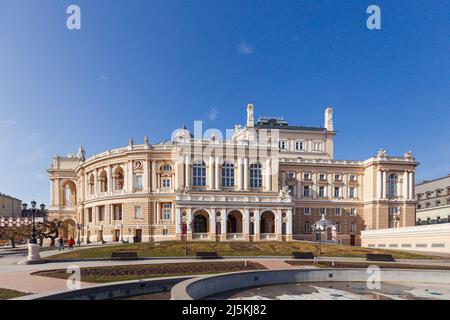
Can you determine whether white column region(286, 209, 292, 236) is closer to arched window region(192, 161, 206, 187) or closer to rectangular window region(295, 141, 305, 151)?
arched window region(192, 161, 206, 187)

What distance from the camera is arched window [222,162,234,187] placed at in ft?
246

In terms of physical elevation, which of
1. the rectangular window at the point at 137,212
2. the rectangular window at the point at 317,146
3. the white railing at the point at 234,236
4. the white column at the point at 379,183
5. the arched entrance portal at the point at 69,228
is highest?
the rectangular window at the point at 317,146

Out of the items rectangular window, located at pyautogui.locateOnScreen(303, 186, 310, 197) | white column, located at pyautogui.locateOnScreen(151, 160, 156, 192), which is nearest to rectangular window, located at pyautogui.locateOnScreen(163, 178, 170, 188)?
white column, located at pyautogui.locateOnScreen(151, 160, 156, 192)

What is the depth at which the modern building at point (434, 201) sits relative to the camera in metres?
84.4

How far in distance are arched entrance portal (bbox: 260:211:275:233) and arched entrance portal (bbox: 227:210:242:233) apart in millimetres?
4972

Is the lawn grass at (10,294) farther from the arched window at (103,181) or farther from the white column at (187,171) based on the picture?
the arched window at (103,181)

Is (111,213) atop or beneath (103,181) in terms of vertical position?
beneath

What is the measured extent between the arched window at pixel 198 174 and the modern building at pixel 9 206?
10316 centimetres

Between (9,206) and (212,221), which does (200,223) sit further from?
(9,206)

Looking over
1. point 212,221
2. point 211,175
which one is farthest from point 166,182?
point 212,221

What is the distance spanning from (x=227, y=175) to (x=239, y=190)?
Answer: 433cm

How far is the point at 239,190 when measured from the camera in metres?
73.6

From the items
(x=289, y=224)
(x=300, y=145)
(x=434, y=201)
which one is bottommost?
(x=289, y=224)

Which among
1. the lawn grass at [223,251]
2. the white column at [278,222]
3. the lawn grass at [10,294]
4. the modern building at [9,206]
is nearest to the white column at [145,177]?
the lawn grass at [223,251]
